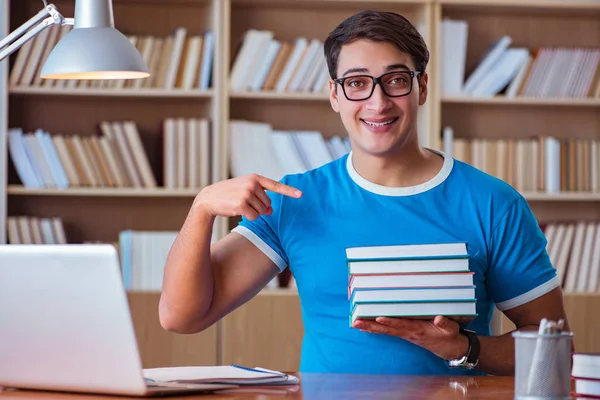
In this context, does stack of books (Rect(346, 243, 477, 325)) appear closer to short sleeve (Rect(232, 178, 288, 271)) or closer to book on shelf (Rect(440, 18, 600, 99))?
short sleeve (Rect(232, 178, 288, 271))

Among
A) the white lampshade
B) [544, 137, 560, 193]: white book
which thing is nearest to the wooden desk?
the white lampshade

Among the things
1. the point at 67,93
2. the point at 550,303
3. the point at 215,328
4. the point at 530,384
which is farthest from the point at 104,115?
the point at 530,384

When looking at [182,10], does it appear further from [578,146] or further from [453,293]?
[453,293]

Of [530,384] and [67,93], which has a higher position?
[67,93]

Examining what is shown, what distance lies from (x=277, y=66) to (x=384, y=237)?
71.3 inches

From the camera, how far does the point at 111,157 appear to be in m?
3.39

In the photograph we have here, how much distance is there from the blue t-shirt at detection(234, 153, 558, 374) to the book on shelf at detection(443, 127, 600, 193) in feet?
5.61

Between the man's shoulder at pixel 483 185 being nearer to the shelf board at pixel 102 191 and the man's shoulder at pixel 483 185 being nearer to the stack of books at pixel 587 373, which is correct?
the stack of books at pixel 587 373

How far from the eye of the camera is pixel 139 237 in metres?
3.36

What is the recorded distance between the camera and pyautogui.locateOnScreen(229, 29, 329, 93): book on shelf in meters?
3.43

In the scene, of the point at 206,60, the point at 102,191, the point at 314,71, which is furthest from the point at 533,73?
the point at 102,191

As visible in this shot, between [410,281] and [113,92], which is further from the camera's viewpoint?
[113,92]

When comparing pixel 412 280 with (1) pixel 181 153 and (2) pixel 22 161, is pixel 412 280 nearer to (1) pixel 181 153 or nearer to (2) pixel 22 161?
(1) pixel 181 153

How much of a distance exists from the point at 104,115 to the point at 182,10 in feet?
1.83
